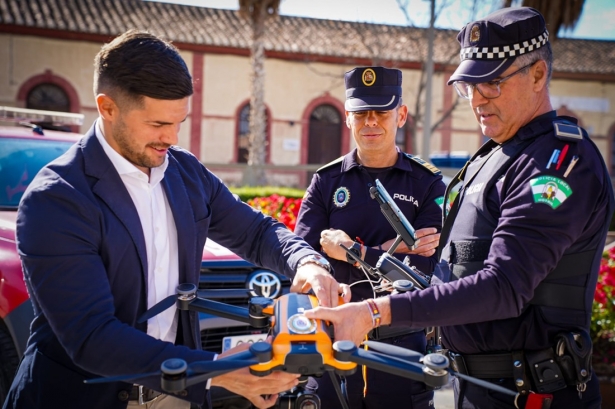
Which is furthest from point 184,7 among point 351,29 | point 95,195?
point 95,195

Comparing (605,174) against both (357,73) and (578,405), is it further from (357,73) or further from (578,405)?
(357,73)

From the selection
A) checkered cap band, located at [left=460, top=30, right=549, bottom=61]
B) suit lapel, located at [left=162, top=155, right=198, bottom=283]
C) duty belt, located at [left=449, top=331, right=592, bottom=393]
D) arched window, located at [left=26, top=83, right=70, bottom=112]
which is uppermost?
arched window, located at [left=26, top=83, right=70, bottom=112]

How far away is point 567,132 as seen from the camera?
222cm

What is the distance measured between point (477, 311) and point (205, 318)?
226 cm

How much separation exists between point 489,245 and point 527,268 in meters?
0.21

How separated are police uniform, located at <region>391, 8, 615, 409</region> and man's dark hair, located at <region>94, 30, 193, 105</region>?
1.04 m

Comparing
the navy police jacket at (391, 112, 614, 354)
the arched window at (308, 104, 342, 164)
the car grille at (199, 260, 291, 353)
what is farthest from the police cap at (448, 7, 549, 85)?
the arched window at (308, 104, 342, 164)

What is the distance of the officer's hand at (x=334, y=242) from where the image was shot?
10.5 ft

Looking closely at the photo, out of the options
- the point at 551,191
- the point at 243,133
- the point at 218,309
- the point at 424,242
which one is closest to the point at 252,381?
the point at 218,309

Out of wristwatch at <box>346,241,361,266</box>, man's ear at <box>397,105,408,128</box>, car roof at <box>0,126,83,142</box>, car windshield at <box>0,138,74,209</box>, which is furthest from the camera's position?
car roof at <box>0,126,83,142</box>

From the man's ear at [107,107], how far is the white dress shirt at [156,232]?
84 millimetres

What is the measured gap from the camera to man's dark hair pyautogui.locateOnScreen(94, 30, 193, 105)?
206 centimetres

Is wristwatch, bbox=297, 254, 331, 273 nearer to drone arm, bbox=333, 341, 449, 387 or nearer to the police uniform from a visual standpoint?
the police uniform

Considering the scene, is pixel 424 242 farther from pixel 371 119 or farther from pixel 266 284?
pixel 266 284
